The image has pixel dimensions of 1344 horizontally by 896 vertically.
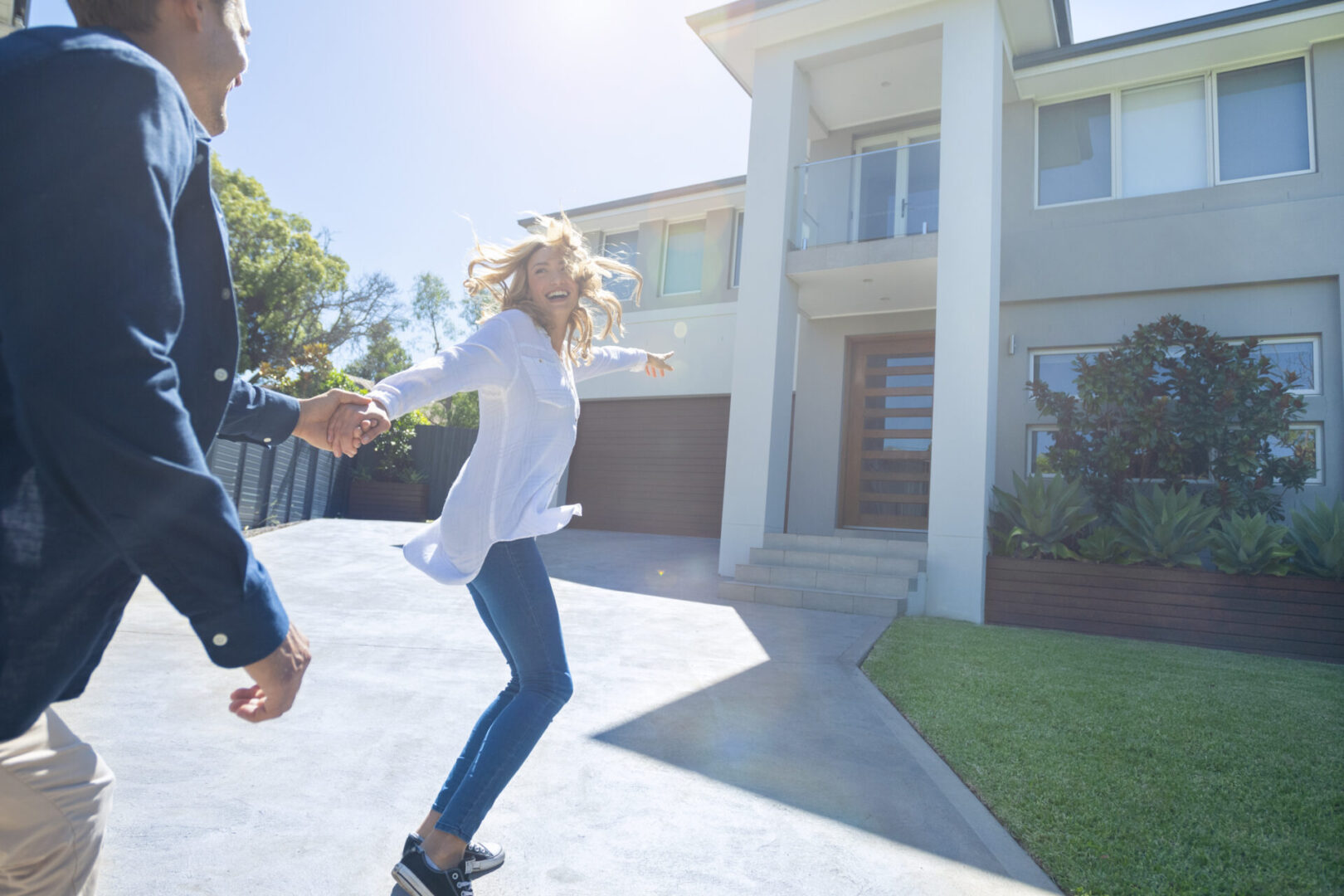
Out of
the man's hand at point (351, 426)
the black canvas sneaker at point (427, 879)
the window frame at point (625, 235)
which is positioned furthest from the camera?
the window frame at point (625, 235)

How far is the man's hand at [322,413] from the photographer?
1803mm

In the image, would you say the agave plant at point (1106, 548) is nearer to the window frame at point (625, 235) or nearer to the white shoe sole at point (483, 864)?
the white shoe sole at point (483, 864)

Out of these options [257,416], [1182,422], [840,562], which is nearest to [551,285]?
[257,416]

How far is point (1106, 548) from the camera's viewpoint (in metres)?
7.52

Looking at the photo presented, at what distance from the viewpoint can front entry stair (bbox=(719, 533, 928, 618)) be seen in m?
7.53

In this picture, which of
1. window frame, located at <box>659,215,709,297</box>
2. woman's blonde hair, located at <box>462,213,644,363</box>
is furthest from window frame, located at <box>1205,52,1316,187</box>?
woman's blonde hair, located at <box>462,213,644,363</box>

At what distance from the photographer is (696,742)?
142 inches

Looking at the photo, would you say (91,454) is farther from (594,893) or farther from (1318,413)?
(1318,413)

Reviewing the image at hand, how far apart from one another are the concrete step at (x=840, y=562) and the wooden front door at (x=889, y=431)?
260cm

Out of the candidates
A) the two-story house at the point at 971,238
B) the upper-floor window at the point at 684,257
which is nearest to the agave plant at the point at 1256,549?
the two-story house at the point at 971,238

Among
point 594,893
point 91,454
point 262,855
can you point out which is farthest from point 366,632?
point 91,454

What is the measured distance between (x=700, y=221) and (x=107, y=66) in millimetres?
14321

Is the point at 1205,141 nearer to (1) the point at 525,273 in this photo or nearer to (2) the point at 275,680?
(1) the point at 525,273

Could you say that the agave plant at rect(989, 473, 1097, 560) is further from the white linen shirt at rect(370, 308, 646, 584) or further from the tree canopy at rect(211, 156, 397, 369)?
the tree canopy at rect(211, 156, 397, 369)
